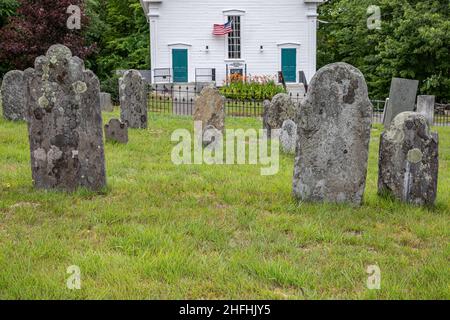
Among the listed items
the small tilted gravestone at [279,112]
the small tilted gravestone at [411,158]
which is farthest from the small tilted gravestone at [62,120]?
the small tilted gravestone at [279,112]

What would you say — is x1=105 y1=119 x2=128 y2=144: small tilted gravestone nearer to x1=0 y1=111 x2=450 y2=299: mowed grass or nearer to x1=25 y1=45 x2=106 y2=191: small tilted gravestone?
x1=0 y1=111 x2=450 y2=299: mowed grass

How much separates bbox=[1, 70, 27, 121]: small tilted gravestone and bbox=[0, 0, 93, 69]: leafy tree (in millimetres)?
13331

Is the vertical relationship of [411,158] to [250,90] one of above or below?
below

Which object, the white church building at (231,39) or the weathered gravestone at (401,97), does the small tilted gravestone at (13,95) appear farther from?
the white church building at (231,39)

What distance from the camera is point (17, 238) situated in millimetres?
5402

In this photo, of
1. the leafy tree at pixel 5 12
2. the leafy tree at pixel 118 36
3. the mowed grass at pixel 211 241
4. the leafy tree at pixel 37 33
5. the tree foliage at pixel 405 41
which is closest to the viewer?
the mowed grass at pixel 211 241

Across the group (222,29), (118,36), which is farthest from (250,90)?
(118,36)

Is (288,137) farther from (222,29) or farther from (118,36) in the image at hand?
(118,36)

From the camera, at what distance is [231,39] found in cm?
3105

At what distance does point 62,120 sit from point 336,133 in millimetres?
3530

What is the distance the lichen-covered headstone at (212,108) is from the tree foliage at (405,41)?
16.9 m

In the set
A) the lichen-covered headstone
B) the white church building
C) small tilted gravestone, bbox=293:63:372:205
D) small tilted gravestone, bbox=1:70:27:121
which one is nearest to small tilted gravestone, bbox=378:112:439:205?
small tilted gravestone, bbox=293:63:372:205

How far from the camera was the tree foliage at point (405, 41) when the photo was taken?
1059 inches

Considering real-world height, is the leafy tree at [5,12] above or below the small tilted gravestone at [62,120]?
above
